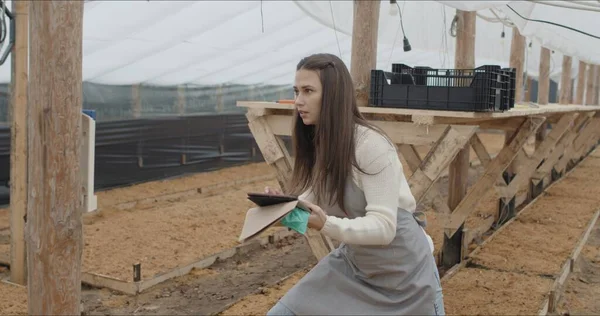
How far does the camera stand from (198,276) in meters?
6.19

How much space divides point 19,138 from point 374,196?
156 inches

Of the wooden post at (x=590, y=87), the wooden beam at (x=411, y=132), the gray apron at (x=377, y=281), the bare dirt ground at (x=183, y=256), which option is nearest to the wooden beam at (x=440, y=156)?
the wooden beam at (x=411, y=132)

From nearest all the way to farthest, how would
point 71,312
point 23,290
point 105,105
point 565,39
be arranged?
point 71,312
point 23,290
point 565,39
point 105,105

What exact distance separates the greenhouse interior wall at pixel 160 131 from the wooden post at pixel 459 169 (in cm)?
524

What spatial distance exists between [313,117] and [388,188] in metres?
0.38

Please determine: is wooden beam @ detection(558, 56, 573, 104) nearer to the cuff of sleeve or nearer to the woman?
the woman

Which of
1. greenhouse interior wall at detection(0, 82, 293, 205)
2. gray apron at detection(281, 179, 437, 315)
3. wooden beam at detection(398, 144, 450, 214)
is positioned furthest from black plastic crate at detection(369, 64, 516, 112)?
greenhouse interior wall at detection(0, 82, 293, 205)

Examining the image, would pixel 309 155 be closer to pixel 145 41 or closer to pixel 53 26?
pixel 53 26

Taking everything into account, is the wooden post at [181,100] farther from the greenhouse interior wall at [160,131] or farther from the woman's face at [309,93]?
the woman's face at [309,93]

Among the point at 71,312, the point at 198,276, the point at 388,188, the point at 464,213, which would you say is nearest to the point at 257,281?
the point at 198,276

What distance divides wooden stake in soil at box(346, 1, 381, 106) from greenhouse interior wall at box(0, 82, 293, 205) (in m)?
4.96

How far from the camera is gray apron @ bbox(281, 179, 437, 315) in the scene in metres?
2.35

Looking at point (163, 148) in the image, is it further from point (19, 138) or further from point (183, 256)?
point (19, 138)

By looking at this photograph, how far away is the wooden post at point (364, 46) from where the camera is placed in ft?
16.0
